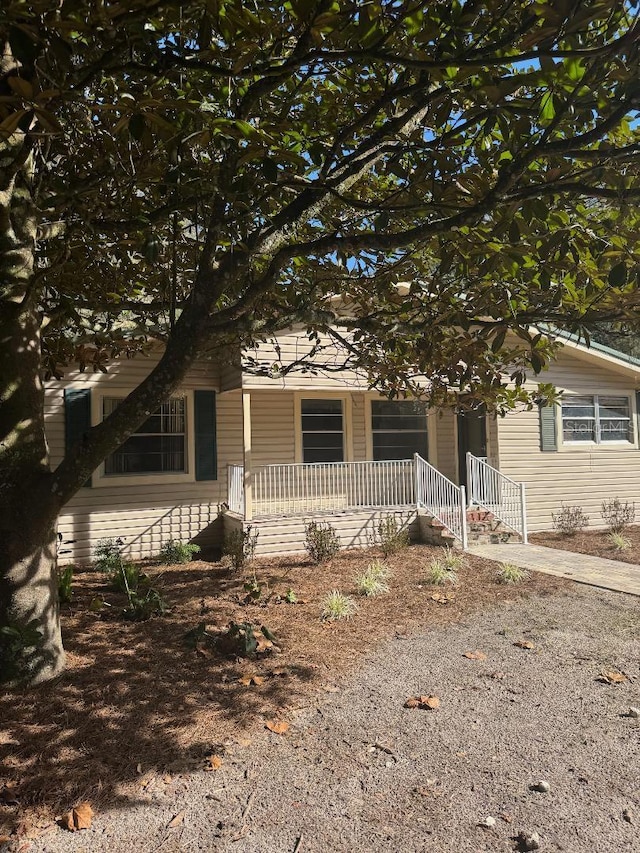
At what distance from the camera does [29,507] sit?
13.1ft

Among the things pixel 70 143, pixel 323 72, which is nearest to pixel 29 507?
pixel 70 143

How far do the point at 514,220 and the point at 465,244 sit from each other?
2.67 feet

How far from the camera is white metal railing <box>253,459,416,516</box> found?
10.6 meters

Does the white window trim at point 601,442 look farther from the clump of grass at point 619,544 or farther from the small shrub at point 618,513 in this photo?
the clump of grass at point 619,544

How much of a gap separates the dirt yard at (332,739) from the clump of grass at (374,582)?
3.33 feet

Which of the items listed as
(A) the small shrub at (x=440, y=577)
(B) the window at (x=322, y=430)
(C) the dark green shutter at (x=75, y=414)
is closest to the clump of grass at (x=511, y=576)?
(A) the small shrub at (x=440, y=577)

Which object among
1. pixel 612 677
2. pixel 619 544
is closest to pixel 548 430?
pixel 619 544

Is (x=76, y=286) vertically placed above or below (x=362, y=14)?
below

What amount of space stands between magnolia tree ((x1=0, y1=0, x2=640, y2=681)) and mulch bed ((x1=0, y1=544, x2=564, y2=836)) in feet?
2.03

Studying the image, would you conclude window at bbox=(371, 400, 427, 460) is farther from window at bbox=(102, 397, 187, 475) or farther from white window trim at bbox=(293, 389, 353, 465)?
window at bbox=(102, 397, 187, 475)

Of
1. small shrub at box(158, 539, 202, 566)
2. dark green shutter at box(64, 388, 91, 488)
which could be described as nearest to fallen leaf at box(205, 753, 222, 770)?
small shrub at box(158, 539, 202, 566)

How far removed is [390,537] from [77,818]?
748 cm

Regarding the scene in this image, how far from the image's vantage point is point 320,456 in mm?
11586

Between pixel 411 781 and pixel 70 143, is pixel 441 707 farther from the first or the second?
pixel 70 143
